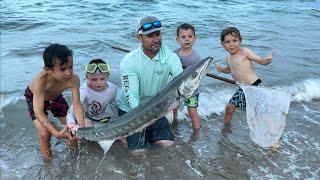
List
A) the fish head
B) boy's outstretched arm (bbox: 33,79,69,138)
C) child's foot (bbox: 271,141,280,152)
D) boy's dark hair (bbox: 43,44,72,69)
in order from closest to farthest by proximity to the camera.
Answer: the fish head < boy's dark hair (bbox: 43,44,72,69) < boy's outstretched arm (bbox: 33,79,69,138) < child's foot (bbox: 271,141,280,152)

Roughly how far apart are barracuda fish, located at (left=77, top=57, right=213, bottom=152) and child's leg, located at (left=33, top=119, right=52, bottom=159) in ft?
2.50

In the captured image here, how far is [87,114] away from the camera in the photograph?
5.58 metres

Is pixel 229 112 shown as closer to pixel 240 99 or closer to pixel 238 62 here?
pixel 240 99

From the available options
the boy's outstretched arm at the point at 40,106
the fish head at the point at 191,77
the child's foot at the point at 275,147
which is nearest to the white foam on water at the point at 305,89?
the child's foot at the point at 275,147

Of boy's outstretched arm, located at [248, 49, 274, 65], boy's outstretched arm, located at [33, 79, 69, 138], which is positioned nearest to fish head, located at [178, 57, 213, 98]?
boy's outstretched arm, located at [33, 79, 69, 138]

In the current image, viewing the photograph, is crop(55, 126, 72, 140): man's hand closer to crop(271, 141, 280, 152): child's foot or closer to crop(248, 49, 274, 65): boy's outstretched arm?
crop(271, 141, 280, 152): child's foot

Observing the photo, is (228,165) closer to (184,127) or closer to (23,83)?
(184,127)

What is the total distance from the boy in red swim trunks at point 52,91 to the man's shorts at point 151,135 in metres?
0.79

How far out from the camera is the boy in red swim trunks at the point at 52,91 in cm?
Result: 454

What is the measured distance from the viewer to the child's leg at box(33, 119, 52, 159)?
513 centimetres

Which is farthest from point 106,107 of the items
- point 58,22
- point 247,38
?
point 58,22

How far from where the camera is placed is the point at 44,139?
17.2 ft

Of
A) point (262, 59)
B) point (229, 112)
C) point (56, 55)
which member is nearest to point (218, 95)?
point (229, 112)

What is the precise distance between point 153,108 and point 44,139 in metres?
1.88
